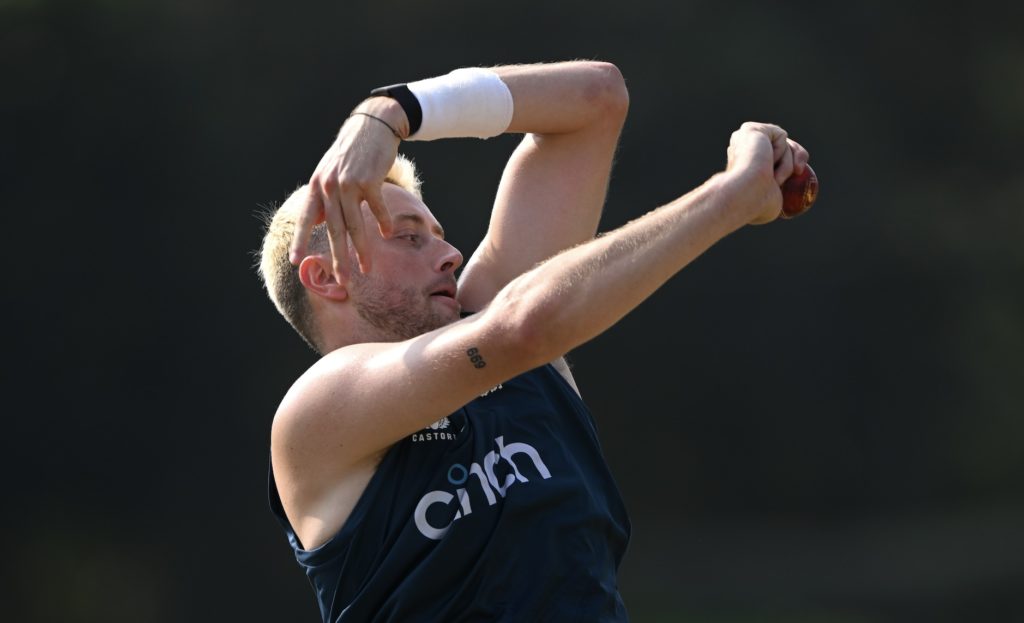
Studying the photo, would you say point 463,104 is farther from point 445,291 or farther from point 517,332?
point 517,332

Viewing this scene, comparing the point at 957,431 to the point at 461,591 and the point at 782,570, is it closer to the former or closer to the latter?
the point at 782,570

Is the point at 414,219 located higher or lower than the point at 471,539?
higher

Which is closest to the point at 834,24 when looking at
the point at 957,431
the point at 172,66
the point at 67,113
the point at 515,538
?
the point at 957,431

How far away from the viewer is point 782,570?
4.09 metres

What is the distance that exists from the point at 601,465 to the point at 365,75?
7.33 feet

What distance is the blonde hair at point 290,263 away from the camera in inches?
93.4

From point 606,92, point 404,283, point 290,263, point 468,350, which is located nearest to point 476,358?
point 468,350

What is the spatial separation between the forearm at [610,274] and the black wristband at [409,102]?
1.54ft

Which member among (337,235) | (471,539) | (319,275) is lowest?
(471,539)

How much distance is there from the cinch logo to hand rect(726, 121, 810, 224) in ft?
1.77

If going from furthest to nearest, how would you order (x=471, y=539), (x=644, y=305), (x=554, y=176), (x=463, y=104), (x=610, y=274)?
(x=644, y=305) → (x=554, y=176) → (x=463, y=104) → (x=471, y=539) → (x=610, y=274)

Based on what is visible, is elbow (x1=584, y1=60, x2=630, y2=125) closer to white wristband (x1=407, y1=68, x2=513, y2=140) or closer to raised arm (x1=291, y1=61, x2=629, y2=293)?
raised arm (x1=291, y1=61, x2=629, y2=293)

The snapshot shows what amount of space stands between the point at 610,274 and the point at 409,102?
58cm

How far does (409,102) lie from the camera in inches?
84.3
